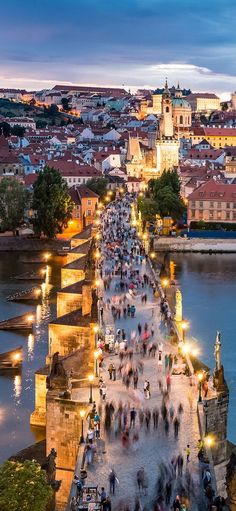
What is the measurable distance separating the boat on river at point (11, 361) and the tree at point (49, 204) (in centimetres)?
2806

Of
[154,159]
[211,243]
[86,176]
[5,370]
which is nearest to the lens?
[5,370]

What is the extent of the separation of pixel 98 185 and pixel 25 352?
40546 mm

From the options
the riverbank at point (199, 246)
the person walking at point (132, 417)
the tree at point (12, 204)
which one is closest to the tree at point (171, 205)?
the riverbank at point (199, 246)

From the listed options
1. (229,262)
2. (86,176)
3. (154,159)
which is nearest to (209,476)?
(229,262)

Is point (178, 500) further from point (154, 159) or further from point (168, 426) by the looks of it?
point (154, 159)

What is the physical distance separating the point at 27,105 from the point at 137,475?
493 feet

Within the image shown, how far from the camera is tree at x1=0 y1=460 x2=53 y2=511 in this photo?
30.8 ft

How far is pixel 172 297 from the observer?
26.5m

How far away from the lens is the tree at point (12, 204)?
181 ft

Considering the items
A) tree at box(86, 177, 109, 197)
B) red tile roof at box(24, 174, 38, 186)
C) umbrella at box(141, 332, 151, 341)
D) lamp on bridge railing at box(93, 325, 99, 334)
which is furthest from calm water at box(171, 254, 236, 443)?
red tile roof at box(24, 174, 38, 186)

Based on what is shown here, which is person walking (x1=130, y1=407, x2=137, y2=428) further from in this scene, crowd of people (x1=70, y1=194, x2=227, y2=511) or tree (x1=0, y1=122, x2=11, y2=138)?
tree (x1=0, y1=122, x2=11, y2=138)

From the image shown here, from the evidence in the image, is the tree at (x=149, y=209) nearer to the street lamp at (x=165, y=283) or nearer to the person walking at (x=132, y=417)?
the street lamp at (x=165, y=283)

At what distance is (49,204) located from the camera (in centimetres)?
5428

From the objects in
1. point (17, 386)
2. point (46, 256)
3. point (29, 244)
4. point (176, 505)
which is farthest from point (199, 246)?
point (176, 505)
